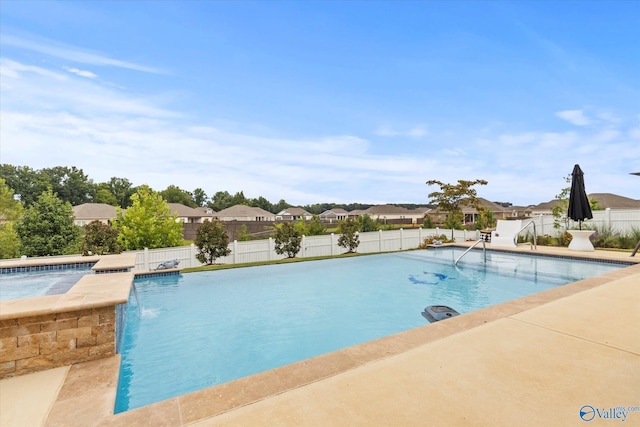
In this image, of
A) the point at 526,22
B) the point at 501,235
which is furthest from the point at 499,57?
the point at 501,235

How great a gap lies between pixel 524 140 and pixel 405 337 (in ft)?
59.4

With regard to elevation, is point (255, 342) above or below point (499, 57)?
below

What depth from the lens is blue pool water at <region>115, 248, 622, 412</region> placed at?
4176 mm

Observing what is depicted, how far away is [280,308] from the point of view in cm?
675

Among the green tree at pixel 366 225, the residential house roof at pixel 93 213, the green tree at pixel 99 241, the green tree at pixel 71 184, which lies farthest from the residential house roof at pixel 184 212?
the green tree at pixel 99 241

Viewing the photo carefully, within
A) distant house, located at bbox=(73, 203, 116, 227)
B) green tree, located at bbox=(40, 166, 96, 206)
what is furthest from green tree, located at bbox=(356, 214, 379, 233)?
green tree, located at bbox=(40, 166, 96, 206)

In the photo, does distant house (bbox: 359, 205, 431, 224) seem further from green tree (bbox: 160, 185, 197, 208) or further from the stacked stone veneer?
the stacked stone veneer

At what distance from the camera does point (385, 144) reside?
20.7 meters

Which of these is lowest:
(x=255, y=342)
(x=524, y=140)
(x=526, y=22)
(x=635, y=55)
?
(x=255, y=342)

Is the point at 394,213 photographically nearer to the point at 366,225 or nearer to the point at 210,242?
the point at 366,225

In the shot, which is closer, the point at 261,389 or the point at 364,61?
the point at 261,389

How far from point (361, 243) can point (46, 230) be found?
15.2m

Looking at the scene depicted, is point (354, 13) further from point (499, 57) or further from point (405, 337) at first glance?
point (405, 337)

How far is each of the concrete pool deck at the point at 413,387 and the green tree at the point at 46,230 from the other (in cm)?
1465
